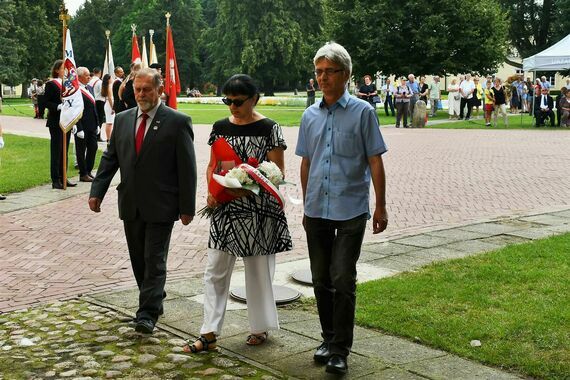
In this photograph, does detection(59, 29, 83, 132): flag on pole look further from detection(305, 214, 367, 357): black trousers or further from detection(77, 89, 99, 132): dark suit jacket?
detection(305, 214, 367, 357): black trousers

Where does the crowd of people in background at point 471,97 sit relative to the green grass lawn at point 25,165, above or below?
above

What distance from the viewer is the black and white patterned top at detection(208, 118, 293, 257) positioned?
4.91 meters

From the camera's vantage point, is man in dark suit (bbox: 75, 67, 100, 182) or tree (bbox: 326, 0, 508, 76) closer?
man in dark suit (bbox: 75, 67, 100, 182)

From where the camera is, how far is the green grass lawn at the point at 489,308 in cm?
476

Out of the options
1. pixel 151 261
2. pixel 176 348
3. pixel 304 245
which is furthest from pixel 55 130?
pixel 176 348

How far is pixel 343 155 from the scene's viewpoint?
14.8 ft

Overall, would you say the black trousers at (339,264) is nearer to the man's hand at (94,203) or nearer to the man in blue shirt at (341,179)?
the man in blue shirt at (341,179)

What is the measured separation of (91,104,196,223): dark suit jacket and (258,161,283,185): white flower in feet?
2.57

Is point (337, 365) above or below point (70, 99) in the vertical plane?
below

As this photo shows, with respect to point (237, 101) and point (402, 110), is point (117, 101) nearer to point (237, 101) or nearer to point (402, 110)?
point (237, 101)

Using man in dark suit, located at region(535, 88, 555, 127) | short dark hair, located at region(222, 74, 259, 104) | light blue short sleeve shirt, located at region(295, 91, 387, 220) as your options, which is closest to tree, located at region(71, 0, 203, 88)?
man in dark suit, located at region(535, 88, 555, 127)

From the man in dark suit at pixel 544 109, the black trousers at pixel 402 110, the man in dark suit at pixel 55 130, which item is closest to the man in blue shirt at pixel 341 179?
the man in dark suit at pixel 55 130

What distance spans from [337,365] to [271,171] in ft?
4.06

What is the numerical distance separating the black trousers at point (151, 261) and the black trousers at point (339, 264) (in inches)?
48.6
